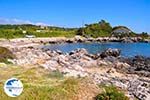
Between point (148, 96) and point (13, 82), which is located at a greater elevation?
point (13, 82)

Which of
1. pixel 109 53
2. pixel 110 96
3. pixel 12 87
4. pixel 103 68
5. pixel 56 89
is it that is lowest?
pixel 109 53

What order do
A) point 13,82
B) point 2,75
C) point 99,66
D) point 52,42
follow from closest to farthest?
point 13,82 < point 2,75 < point 99,66 < point 52,42

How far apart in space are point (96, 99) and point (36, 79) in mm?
4071

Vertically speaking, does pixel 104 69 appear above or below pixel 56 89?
below

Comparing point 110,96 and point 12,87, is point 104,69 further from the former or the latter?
point 12,87

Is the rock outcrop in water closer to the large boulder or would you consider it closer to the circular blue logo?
the large boulder

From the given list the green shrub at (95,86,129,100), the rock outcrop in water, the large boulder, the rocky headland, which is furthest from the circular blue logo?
the large boulder

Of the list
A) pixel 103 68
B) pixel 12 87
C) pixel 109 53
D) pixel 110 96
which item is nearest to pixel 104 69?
pixel 103 68

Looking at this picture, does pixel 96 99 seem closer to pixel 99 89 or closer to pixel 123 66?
pixel 99 89

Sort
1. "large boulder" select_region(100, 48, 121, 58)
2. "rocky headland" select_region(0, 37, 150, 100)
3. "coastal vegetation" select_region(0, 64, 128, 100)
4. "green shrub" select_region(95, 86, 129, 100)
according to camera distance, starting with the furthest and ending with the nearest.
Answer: "large boulder" select_region(100, 48, 121, 58), "rocky headland" select_region(0, 37, 150, 100), "green shrub" select_region(95, 86, 129, 100), "coastal vegetation" select_region(0, 64, 128, 100)

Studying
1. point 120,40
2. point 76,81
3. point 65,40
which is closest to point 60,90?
point 76,81

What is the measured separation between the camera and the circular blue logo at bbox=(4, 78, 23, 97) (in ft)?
62.9

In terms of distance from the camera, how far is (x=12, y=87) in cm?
1931

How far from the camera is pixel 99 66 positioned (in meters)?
50.7
